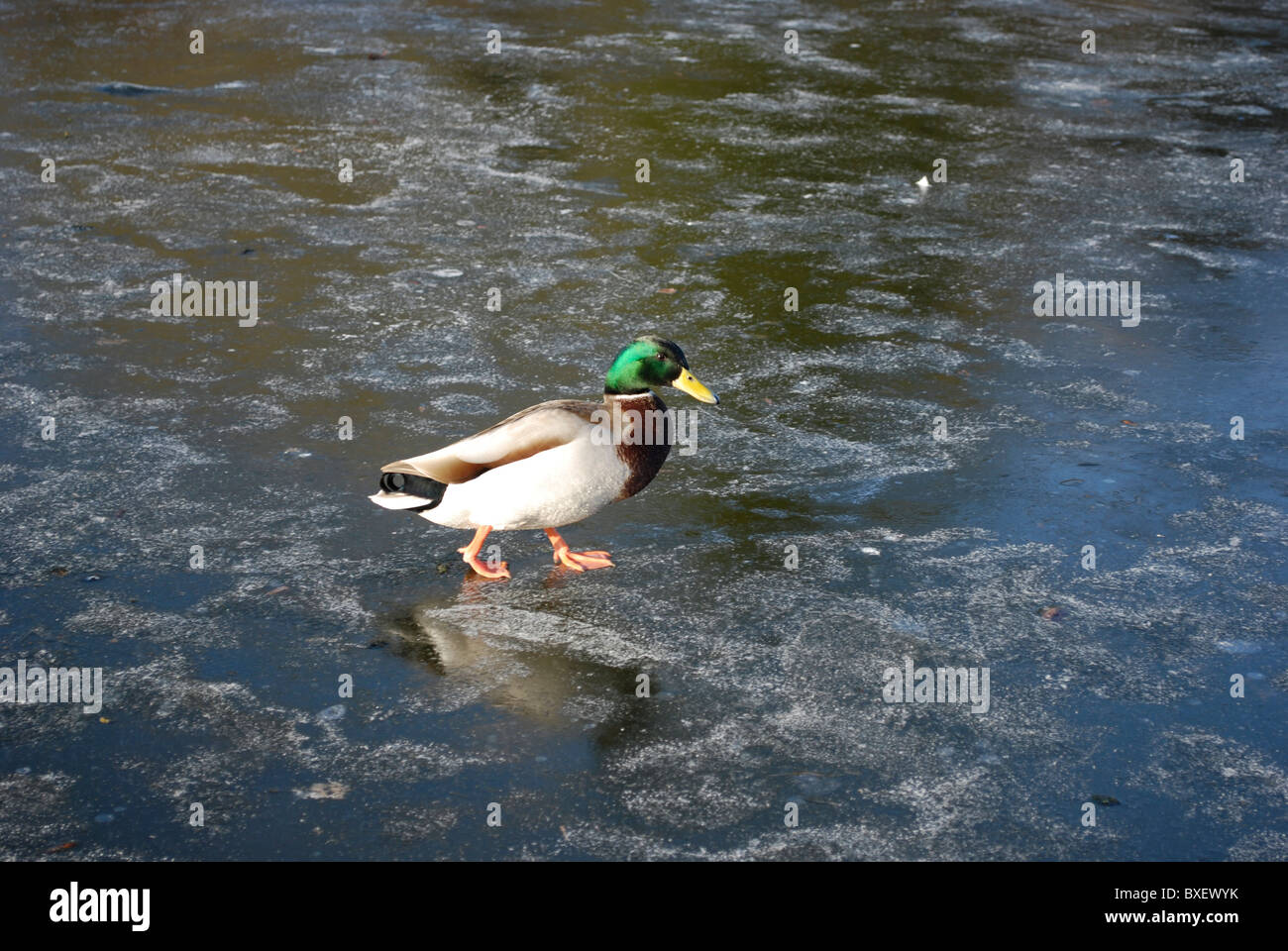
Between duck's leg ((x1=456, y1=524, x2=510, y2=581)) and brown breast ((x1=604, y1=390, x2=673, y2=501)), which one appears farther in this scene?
duck's leg ((x1=456, y1=524, x2=510, y2=581))

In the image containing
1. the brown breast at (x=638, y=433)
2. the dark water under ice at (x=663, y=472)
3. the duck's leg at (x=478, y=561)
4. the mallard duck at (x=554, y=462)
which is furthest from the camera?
the duck's leg at (x=478, y=561)

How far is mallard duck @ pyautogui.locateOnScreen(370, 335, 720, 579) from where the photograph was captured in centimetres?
475

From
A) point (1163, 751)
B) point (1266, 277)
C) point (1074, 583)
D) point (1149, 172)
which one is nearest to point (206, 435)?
point (1074, 583)

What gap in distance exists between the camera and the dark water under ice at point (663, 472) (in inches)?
153

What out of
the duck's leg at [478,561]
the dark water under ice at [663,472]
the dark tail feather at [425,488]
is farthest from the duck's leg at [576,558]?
the dark tail feather at [425,488]

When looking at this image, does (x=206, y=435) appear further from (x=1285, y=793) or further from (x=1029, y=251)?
(x=1029, y=251)

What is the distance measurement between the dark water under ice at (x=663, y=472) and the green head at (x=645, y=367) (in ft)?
2.17

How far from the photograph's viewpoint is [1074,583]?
4980 millimetres

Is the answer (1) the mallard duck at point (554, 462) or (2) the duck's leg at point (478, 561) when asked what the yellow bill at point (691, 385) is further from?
(2) the duck's leg at point (478, 561)

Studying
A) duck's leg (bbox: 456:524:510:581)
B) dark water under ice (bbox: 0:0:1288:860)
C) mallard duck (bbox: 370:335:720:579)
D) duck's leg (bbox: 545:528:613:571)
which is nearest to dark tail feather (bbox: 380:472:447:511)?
mallard duck (bbox: 370:335:720:579)

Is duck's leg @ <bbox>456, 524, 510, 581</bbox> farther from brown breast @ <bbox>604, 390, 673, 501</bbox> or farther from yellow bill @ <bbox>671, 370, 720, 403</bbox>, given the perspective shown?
yellow bill @ <bbox>671, 370, 720, 403</bbox>

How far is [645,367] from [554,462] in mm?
480

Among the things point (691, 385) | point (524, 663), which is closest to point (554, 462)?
point (691, 385)

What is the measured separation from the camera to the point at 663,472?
5.82 m
